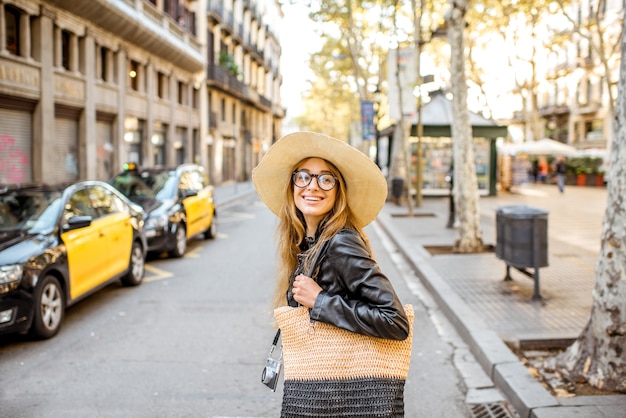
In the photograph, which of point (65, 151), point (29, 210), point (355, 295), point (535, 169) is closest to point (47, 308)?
point (29, 210)

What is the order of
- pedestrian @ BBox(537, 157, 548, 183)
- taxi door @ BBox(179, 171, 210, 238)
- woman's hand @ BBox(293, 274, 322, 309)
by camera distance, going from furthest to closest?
1. pedestrian @ BBox(537, 157, 548, 183)
2. taxi door @ BBox(179, 171, 210, 238)
3. woman's hand @ BBox(293, 274, 322, 309)

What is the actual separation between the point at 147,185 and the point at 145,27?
14590 mm

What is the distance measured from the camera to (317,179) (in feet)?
8.41

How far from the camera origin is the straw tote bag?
2225mm

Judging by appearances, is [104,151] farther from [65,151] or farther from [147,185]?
[147,185]

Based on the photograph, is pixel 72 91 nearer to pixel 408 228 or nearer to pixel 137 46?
pixel 137 46

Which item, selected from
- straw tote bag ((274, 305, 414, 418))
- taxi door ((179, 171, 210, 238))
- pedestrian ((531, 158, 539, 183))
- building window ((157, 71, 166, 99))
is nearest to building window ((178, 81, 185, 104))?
building window ((157, 71, 166, 99))

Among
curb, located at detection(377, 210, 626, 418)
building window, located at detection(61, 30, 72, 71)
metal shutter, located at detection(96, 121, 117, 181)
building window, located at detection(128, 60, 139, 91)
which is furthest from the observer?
building window, located at detection(128, 60, 139, 91)

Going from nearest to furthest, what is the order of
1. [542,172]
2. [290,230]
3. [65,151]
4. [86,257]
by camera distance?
1. [290,230]
2. [86,257]
3. [65,151]
4. [542,172]

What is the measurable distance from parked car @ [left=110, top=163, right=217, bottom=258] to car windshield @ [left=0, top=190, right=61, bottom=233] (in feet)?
11.7

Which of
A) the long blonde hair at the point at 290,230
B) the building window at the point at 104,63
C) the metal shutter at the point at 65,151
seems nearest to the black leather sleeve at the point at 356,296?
the long blonde hair at the point at 290,230

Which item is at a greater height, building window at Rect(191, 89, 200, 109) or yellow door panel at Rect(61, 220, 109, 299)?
building window at Rect(191, 89, 200, 109)

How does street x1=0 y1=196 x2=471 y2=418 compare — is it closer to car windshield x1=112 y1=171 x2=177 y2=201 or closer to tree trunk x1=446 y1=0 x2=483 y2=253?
tree trunk x1=446 y1=0 x2=483 y2=253

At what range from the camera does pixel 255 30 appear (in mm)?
56281
